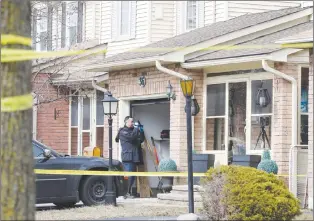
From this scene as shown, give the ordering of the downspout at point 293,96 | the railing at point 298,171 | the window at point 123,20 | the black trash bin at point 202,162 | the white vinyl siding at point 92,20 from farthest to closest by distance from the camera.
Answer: the white vinyl siding at point 92,20, the window at point 123,20, the black trash bin at point 202,162, the downspout at point 293,96, the railing at point 298,171

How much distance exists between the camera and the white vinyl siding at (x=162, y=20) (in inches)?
990

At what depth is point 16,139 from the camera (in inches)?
339

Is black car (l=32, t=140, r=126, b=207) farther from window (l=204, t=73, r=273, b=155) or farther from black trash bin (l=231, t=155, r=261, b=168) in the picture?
window (l=204, t=73, r=273, b=155)

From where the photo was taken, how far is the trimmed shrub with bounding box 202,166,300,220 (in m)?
12.6

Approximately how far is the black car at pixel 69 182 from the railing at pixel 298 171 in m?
3.24

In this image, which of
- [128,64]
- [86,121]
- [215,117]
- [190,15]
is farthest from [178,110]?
[86,121]

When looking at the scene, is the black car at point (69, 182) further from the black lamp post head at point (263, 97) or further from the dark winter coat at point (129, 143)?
the black lamp post head at point (263, 97)

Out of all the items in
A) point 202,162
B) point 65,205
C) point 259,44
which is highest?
point 259,44

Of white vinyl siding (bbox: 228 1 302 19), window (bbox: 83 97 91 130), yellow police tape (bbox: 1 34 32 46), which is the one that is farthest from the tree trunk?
window (bbox: 83 97 91 130)

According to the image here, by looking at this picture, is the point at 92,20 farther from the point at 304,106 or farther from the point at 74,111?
the point at 304,106

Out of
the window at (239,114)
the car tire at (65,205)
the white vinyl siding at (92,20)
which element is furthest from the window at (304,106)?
the white vinyl siding at (92,20)

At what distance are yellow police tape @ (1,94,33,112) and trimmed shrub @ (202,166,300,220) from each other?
15.4ft

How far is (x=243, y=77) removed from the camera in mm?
19641

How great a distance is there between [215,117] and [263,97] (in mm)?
1822
